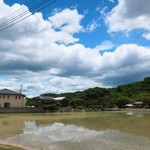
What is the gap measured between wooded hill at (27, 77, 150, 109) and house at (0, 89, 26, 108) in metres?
38.2

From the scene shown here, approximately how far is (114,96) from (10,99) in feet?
244

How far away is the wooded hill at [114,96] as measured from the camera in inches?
4633

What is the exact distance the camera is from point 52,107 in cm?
7644

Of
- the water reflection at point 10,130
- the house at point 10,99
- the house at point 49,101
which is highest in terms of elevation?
the house at point 49,101

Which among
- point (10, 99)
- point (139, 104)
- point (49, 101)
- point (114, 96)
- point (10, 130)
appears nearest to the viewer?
point (10, 130)

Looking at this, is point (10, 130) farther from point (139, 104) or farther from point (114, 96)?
point (114, 96)

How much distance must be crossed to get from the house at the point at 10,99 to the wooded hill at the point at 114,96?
38.2 m

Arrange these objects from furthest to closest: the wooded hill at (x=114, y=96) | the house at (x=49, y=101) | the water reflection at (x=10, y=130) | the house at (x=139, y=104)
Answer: the house at (x=139, y=104)
the wooded hill at (x=114, y=96)
the house at (x=49, y=101)
the water reflection at (x=10, y=130)

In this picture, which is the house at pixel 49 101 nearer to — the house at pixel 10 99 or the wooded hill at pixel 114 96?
the wooded hill at pixel 114 96

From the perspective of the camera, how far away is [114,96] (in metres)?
138

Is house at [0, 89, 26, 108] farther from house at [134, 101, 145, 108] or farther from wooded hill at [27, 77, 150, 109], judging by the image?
house at [134, 101, 145, 108]

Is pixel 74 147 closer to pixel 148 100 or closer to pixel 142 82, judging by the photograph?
pixel 148 100

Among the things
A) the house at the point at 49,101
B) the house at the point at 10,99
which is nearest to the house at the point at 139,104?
the house at the point at 49,101

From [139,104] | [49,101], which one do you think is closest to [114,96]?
[139,104]
